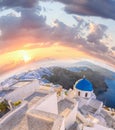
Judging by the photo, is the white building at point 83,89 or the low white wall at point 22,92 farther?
the white building at point 83,89

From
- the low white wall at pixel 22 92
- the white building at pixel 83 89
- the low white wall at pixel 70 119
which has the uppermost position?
the low white wall at pixel 22 92

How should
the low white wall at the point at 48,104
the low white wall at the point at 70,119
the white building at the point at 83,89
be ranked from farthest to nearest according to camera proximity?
the white building at the point at 83,89, the low white wall at the point at 70,119, the low white wall at the point at 48,104

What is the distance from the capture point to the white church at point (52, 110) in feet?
25.8

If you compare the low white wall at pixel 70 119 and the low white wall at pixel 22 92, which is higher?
the low white wall at pixel 22 92

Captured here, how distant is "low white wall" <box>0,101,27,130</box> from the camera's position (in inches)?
310

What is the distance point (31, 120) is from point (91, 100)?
9.37m

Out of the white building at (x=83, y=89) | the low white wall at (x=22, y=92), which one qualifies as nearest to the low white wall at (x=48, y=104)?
the low white wall at (x=22, y=92)

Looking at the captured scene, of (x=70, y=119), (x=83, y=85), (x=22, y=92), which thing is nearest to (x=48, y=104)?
(x=70, y=119)

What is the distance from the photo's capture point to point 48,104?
9.93m

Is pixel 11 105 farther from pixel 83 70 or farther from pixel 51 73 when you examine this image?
pixel 83 70

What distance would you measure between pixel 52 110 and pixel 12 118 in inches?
83.3

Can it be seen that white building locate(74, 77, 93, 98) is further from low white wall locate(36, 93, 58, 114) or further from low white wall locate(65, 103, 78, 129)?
low white wall locate(36, 93, 58, 114)

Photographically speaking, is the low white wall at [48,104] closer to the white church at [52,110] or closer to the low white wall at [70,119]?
the white church at [52,110]

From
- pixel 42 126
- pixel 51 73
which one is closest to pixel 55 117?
pixel 42 126
